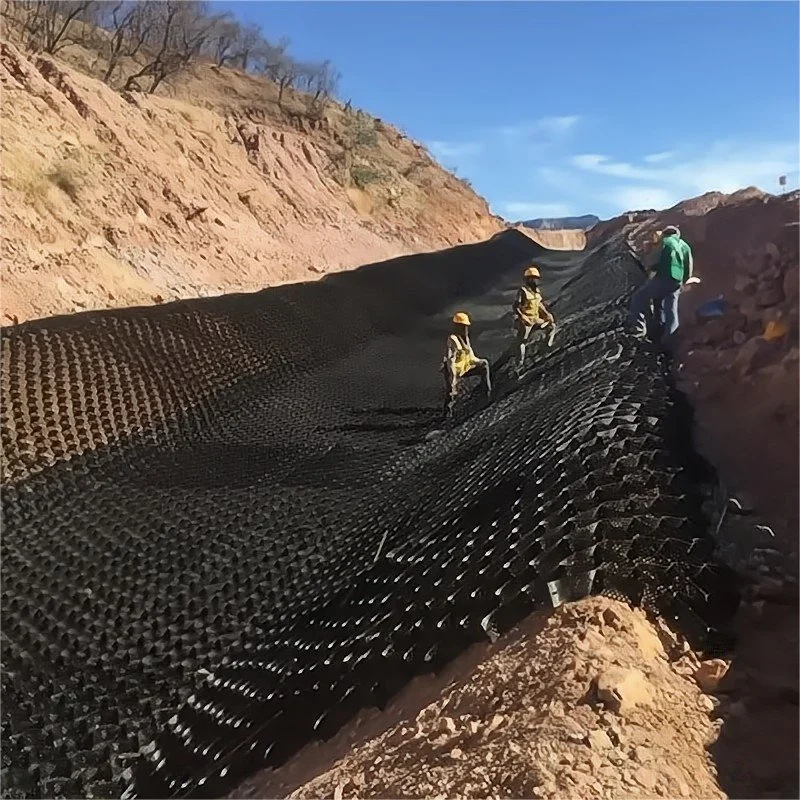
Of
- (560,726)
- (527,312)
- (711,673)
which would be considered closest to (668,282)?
(527,312)

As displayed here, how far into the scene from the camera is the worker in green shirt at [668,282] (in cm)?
870

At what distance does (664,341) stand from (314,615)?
506 cm

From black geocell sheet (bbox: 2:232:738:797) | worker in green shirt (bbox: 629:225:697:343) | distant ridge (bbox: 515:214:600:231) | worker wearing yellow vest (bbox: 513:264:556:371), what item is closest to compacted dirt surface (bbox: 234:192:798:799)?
black geocell sheet (bbox: 2:232:738:797)

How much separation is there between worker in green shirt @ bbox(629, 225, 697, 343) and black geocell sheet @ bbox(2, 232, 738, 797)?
1.91 feet

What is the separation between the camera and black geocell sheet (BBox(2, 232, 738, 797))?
4453 mm

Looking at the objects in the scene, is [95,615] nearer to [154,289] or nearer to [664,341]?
[664,341]

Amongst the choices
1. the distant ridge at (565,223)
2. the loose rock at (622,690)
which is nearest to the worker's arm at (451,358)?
the loose rock at (622,690)

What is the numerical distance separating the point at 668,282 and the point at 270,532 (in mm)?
5133

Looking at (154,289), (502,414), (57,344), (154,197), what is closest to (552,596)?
(502,414)

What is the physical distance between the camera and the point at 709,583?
164 inches

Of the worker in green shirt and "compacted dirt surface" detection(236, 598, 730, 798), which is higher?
the worker in green shirt

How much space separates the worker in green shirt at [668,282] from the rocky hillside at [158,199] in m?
8.77

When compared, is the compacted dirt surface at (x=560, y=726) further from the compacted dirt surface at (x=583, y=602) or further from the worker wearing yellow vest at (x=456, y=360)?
the worker wearing yellow vest at (x=456, y=360)

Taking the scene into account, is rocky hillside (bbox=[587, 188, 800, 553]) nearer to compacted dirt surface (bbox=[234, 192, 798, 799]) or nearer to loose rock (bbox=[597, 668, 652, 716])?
compacted dirt surface (bbox=[234, 192, 798, 799])
